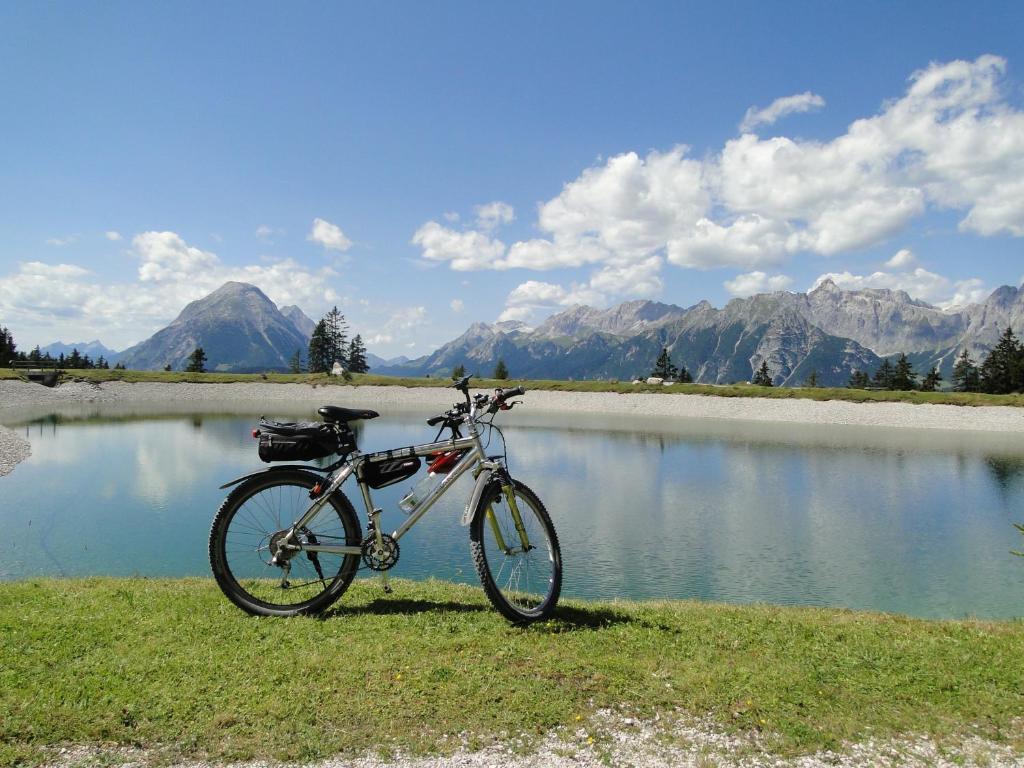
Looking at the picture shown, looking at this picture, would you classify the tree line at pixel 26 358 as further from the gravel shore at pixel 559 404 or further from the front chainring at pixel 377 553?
the front chainring at pixel 377 553

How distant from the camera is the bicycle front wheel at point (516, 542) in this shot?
6234 mm

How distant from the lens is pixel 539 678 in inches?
194

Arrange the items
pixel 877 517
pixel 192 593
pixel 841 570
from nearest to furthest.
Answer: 1. pixel 192 593
2. pixel 841 570
3. pixel 877 517

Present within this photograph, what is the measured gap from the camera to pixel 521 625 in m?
6.18

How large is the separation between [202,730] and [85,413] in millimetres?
65203

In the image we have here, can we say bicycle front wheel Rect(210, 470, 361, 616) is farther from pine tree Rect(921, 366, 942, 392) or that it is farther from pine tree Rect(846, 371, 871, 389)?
pine tree Rect(846, 371, 871, 389)

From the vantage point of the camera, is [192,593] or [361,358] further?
[361,358]

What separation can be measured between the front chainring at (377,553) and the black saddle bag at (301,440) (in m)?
0.99

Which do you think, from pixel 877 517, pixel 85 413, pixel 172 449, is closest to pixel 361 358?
pixel 85 413

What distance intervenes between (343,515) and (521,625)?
2.18m

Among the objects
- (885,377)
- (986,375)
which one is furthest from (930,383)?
(986,375)

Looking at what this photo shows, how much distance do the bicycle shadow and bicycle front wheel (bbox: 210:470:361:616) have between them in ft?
1.08

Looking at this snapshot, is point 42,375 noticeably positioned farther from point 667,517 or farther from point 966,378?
point 966,378

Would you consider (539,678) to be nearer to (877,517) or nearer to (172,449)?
(877,517)
